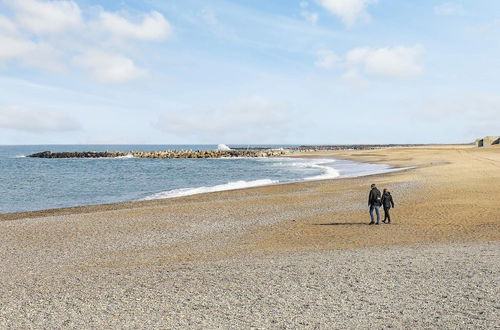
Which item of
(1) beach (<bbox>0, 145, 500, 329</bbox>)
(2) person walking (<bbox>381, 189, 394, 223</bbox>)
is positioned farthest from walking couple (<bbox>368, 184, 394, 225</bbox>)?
(1) beach (<bbox>0, 145, 500, 329</bbox>)

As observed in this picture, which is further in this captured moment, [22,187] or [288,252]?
[22,187]

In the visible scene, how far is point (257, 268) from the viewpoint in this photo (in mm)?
14008

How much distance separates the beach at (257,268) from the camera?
33.2 ft

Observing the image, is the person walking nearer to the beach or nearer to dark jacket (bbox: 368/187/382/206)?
dark jacket (bbox: 368/187/382/206)

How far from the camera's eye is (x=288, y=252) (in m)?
16.8

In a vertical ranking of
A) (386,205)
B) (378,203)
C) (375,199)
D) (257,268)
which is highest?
(375,199)

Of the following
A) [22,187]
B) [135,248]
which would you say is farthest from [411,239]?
[22,187]

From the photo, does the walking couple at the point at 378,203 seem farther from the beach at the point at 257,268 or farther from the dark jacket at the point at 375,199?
the beach at the point at 257,268

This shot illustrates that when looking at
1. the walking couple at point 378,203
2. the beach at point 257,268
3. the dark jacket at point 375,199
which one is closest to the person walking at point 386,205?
the walking couple at point 378,203

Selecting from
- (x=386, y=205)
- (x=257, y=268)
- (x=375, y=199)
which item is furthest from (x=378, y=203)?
(x=257, y=268)

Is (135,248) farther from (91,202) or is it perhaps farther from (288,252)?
(91,202)

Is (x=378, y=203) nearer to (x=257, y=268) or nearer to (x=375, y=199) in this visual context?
(x=375, y=199)

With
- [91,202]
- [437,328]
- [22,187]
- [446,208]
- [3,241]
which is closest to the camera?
[437,328]

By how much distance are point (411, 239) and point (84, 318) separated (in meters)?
13.5
